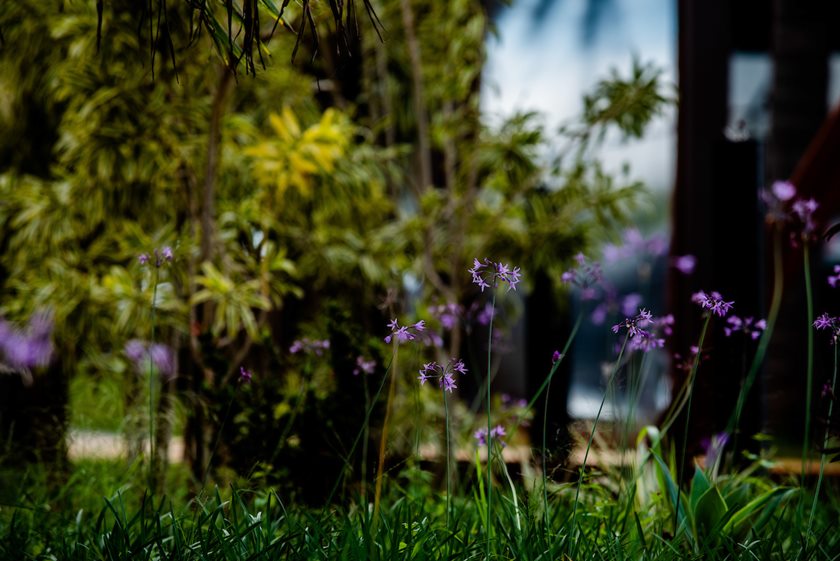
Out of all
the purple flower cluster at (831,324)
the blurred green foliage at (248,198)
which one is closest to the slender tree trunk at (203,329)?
the blurred green foliage at (248,198)

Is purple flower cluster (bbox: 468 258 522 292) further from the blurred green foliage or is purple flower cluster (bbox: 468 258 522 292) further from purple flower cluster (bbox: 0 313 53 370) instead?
purple flower cluster (bbox: 0 313 53 370)

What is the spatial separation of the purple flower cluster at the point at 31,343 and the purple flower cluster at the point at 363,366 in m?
1.57

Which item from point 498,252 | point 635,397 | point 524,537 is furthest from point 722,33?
point 524,537

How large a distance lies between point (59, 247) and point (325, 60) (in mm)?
1635

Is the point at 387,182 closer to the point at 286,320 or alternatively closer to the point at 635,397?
the point at 286,320

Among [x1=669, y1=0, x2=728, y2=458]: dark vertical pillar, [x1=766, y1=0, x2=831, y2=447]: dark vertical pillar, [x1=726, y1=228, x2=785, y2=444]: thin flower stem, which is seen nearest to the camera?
[x1=726, y1=228, x2=785, y2=444]: thin flower stem

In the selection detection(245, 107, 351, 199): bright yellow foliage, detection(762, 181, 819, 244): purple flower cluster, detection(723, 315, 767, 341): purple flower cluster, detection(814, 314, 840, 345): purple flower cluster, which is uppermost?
detection(245, 107, 351, 199): bright yellow foliage

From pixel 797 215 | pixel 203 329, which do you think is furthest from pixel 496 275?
pixel 203 329

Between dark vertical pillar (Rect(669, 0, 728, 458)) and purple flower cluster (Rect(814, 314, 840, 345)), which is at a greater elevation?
dark vertical pillar (Rect(669, 0, 728, 458))

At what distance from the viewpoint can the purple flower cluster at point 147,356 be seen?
9.94 ft

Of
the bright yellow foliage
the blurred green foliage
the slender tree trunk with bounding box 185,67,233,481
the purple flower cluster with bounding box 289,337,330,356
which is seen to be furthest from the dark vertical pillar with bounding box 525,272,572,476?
the bright yellow foliage

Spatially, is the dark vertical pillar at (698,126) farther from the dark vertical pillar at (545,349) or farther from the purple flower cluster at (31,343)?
the purple flower cluster at (31,343)

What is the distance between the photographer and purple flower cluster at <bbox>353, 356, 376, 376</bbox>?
2.29m

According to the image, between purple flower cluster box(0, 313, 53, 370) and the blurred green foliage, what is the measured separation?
2.5 inches
